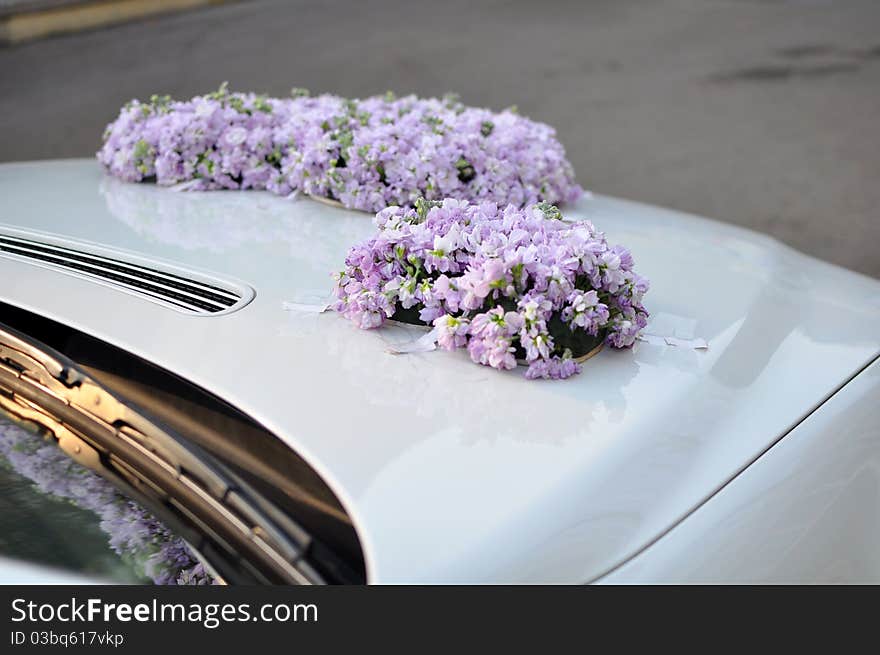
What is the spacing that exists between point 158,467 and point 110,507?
8cm

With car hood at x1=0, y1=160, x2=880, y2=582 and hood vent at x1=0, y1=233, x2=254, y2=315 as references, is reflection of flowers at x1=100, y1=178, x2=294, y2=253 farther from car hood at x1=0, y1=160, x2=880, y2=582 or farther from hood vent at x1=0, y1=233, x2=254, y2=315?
hood vent at x1=0, y1=233, x2=254, y2=315

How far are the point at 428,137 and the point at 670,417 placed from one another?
1.29 metres

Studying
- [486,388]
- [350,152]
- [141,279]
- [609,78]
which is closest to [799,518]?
[486,388]

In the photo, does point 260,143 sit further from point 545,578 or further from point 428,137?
point 545,578

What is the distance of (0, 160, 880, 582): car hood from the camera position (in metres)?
1.08

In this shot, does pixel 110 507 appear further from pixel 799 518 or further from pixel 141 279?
pixel 799 518

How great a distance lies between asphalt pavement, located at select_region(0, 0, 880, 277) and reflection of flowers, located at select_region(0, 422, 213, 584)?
4.41 meters

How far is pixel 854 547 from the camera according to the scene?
131 cm

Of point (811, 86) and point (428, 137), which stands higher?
point (428, 137)

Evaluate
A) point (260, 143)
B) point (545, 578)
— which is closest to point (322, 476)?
point (545, 578)

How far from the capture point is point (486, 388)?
4.35ft

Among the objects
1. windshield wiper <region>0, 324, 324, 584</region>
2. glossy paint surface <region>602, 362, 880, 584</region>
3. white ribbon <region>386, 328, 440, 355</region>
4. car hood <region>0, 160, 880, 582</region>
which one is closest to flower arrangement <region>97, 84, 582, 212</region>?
car hood <region>0, 160, 880, 582</region>

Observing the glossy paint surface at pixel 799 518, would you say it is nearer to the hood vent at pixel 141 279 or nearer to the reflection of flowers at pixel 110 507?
the reflection of flowers at pixel 110 507
